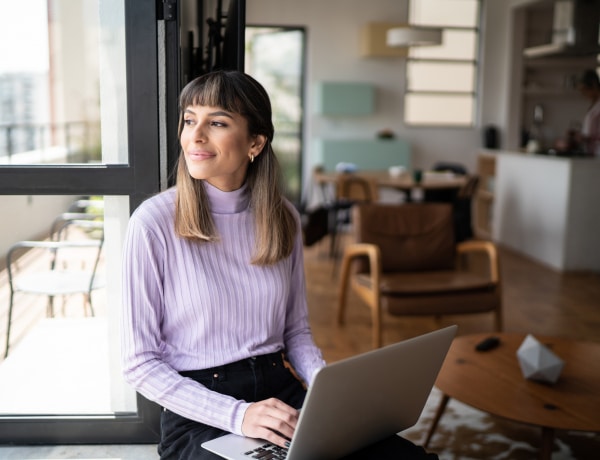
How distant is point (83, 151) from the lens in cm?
202

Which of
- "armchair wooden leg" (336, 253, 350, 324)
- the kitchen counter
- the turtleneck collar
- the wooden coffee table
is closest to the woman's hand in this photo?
the turtleneck collar

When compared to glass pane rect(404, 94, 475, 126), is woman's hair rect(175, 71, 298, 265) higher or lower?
lower

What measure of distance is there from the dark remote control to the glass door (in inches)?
61.8

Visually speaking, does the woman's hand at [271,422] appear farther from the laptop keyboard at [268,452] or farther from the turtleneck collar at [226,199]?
the turtleneck collar at [226,199]

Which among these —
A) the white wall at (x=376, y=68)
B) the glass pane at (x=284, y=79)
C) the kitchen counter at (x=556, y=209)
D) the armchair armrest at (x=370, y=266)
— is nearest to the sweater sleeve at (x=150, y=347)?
the armchair armrest at (x=370, y=266)

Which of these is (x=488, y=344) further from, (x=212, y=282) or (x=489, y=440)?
(x=212, y=282)

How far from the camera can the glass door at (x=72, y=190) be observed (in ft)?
6.40

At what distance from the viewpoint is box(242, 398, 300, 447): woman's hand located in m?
1.50

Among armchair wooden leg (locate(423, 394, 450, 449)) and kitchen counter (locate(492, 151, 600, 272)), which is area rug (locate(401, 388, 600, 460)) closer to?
armchair wooden leg (locate(423, 394, 450, 449))

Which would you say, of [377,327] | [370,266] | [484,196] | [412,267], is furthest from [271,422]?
[484,196]

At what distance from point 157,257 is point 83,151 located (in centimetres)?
54

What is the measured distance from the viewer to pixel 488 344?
3084 millimetres

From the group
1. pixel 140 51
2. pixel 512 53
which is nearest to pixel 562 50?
pixel 512 53

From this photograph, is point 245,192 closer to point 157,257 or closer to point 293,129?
point 157,257
